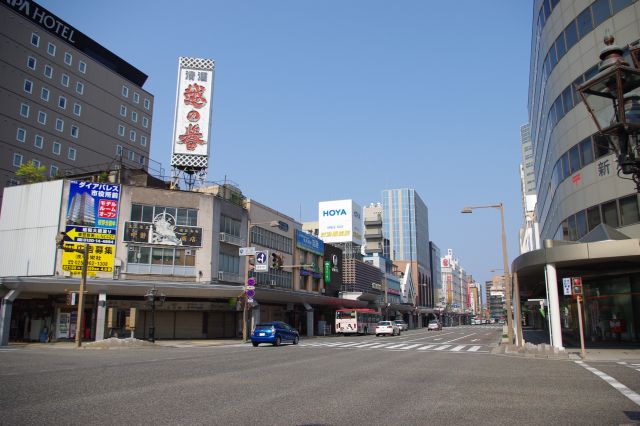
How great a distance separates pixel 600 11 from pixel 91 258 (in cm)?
3809

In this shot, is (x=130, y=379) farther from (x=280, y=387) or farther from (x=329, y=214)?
(x=329, y=214)

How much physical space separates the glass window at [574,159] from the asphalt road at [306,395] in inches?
673

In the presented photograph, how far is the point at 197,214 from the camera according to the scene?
42000 millimetres

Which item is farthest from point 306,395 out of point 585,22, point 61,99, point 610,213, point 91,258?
point 61,99

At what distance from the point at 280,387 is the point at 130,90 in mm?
78063

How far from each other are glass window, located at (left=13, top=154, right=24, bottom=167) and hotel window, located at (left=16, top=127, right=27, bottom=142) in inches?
81.3

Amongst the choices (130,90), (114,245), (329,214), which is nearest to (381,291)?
(329,214)

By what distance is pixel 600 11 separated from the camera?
93.1 ft

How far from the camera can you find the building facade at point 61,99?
5988 cm

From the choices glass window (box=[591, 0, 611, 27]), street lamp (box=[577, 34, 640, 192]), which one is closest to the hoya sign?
glass window (box=[591, 0, 611, 27])

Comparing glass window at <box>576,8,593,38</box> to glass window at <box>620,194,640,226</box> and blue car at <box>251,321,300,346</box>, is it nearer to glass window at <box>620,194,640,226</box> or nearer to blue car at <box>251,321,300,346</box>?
Result: glass window at <box>620,194,640,226</box>

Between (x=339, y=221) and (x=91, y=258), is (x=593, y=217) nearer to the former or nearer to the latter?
(x=91, y=258)

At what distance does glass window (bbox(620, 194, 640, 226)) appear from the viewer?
82.9ft

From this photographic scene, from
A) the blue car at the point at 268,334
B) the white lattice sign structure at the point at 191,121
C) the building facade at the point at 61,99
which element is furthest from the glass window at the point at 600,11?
the building facade at the point at 61,99
